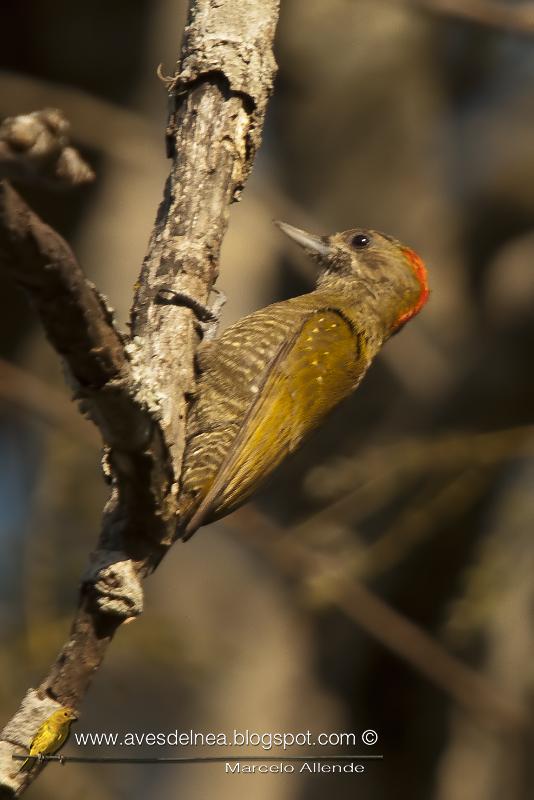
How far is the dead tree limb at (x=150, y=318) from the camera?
2350mm

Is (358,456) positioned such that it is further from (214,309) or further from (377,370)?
(214,309)

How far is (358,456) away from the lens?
312 inches

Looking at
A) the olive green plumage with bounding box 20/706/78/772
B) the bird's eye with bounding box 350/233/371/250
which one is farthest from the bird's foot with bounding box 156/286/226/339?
the bird's eye with bounding box 350/233/371/250

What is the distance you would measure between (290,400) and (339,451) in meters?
3.62

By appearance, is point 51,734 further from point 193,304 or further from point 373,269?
point 373,269

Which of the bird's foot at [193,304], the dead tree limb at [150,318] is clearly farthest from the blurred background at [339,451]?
the dead tree limb at [150,318]

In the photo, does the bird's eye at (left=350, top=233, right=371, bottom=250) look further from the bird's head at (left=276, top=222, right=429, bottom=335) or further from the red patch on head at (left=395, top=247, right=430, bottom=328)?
the red patch on head at (left=395, top=247, right=430, bottom=328)

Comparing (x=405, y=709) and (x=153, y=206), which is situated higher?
(x=153, y=206)

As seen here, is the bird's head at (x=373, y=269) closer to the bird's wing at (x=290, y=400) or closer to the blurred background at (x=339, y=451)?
the bird's wing at (x=290, y=400)

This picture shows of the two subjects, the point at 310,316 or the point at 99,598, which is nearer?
the point at 99,598

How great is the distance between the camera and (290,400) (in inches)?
187

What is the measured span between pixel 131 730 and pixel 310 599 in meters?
2.95

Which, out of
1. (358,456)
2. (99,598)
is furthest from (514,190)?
(99,598)

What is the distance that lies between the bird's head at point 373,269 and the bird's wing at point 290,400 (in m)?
0.50
